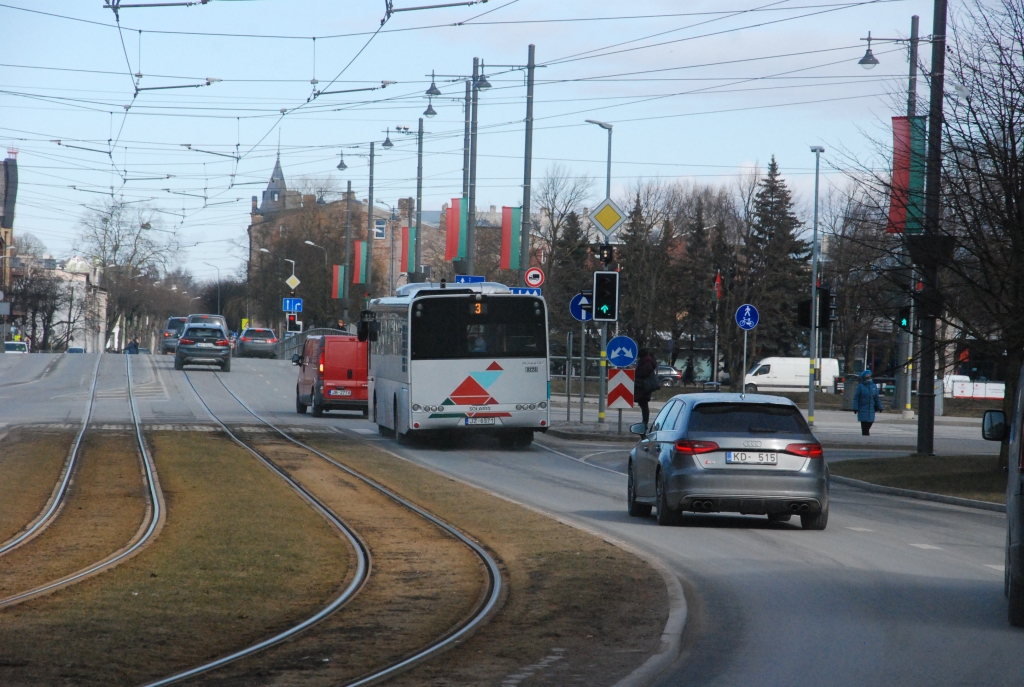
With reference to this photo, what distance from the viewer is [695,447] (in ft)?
43.5

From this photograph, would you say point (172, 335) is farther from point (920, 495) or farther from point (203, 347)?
point (920, 495)

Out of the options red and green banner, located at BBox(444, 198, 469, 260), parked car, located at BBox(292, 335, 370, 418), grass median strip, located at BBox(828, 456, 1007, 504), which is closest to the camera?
grass median strip, located at BBox(828, 456, 1007, 504)

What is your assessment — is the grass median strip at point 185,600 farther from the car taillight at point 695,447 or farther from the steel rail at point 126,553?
the car taillight at point 695,447

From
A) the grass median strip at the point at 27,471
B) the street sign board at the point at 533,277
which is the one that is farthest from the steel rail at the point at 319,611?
the street sign board at the point at 533,277

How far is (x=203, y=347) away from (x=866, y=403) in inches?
1251

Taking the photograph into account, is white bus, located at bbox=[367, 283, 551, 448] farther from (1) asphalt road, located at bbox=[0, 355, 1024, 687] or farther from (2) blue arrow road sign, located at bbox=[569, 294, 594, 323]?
(2) blue arrow road sign, located at bbox=[569, 294, 594, 323]

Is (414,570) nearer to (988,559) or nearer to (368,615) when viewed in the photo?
(368,615)

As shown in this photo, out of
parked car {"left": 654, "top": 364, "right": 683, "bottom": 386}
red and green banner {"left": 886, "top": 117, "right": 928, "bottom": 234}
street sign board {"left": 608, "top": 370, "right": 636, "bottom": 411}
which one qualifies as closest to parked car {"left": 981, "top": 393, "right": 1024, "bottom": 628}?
red and green banner {"left": 886, "top": 117, "right": 928, "bottom": 234}

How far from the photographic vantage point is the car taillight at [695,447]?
1322 cm

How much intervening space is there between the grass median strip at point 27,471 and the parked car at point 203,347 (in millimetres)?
27385

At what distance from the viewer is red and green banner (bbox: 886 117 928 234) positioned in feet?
64.6

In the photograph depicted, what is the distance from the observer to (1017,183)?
59.5 ft

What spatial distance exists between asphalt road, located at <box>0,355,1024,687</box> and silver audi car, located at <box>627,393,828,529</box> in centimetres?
33

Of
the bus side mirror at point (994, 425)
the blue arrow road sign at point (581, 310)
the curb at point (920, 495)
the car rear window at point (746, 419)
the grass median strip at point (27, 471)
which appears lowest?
the grass median strip at point (27, 471)
